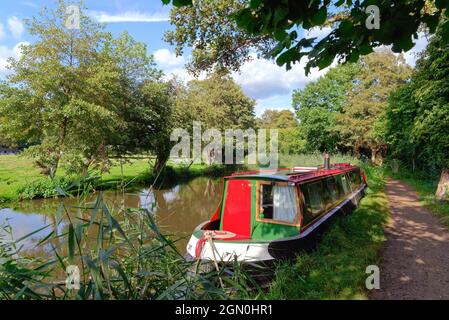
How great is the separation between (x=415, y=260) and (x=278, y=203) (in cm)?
261

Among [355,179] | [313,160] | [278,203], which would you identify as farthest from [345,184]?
[313,160]

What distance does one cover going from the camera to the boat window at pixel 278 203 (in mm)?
Answer: 6012

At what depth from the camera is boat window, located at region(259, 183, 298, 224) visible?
19.7ft

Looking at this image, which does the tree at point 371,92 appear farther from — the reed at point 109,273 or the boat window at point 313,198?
the reed at point 109,273

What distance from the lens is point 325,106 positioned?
116ft

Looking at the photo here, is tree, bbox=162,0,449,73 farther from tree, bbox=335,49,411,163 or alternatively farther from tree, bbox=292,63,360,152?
tree, bbox=292,63,360,152

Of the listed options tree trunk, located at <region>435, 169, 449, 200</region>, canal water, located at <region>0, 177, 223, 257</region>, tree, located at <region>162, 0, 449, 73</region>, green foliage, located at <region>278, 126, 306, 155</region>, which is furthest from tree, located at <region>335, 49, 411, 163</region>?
tree, located at <region>162, 0, 449, 73</region>

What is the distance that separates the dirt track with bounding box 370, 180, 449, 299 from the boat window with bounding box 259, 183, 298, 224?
1.77 m

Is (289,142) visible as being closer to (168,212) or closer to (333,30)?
(168,212)

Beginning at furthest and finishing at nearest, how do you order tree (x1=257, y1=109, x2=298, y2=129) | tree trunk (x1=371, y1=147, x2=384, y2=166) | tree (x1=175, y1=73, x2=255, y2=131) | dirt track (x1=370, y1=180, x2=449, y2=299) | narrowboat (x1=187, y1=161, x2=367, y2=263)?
tree (x1=257, y1=109, x2=298, y2=129)
tree trunk (x1=371, y1=147, x2=384, y2=166)
tree (x1=175, y1=73, x2=255, y2=131)
narrowboat (x1=187, y1=161, x2=367, y2=263)
dirt track (x1=370, y1=180, x2=449, y2=299)

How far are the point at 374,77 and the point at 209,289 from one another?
103 feet

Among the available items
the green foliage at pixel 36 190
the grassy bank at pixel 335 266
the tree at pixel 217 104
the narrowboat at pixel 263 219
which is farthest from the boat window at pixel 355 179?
the tree at pixel 217 104
